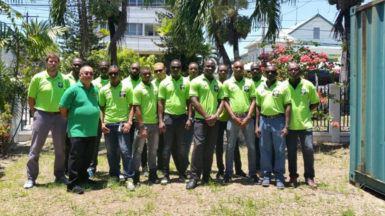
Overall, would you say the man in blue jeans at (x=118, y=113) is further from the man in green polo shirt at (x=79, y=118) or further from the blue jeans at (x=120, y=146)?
the man in green polo shirt at (x=79, y=118)

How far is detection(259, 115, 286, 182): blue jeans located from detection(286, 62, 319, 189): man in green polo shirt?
6.8 inches

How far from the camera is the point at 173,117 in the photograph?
245 inches

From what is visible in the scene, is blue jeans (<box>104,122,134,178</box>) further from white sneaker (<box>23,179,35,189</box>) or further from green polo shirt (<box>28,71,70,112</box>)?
white sneaker (<box>23,179,35,189</box>)

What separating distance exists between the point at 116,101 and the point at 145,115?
1.70ft

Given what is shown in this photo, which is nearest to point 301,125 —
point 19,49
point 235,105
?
point 235,105

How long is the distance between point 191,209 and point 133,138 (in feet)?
6.76

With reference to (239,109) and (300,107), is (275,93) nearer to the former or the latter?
(300,107)

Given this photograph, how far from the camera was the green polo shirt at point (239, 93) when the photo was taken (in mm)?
6207

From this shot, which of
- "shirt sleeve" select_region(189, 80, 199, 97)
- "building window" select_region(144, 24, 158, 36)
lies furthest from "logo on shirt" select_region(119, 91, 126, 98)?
"building window" select_region(144, 24, 158, 36)

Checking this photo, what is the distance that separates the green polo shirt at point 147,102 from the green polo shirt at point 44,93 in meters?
1.29

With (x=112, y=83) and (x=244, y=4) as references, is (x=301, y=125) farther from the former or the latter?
(x=244, y=4)

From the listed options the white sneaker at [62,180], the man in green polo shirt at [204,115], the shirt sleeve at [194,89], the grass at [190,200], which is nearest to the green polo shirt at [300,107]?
the grass at [190,200]

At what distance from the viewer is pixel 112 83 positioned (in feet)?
20.0

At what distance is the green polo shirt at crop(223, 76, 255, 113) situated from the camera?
20.4 feet
